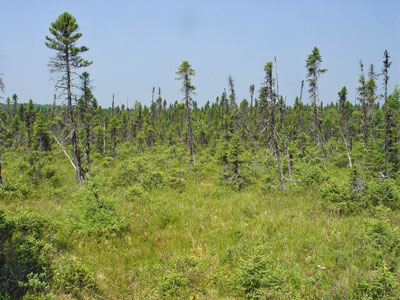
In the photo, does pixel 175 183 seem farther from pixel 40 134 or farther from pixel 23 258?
pixel 40 134

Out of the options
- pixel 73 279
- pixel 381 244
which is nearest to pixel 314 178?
pixel 381 244

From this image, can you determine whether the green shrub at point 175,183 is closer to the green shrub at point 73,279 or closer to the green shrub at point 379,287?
the green shrub at point 73,279

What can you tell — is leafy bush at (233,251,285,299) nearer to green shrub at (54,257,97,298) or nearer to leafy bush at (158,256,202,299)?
leafy bush at (158,256,202,299)

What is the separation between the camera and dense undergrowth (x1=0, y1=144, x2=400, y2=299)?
3729 millimetres

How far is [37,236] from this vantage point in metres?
4.71

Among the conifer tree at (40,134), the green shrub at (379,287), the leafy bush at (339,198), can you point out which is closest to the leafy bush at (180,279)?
the green shrub at (379,287)

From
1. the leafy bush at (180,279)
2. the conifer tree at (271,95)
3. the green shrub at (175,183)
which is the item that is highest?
the conifer tree at (271,95)

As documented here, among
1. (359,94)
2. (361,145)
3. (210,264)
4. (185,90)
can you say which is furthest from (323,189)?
(359,94)

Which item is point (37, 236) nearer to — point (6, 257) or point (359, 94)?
point (6, 257)

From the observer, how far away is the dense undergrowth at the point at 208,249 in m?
3.73

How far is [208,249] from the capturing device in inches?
209

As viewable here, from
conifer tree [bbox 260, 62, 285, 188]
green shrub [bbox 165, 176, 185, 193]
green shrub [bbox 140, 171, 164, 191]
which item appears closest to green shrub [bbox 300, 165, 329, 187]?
conifer tree [bbox 260, 62, 285, 188]

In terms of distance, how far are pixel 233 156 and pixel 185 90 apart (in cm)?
1243

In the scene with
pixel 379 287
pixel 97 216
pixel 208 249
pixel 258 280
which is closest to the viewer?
pixel 379 287
